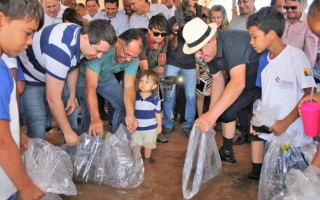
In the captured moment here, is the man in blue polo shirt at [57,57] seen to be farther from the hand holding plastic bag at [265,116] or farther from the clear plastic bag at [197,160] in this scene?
the hand holding plastic bag at [265,116]

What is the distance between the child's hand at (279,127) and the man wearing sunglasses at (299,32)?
1.54 metres

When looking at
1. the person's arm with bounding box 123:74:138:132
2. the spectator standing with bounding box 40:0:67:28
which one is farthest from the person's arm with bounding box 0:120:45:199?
the spectator standing with bounding box 40:0:67:28

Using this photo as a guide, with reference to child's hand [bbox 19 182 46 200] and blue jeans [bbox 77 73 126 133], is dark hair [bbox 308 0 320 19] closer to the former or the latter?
child's hand [bbox 19 182 46 200]

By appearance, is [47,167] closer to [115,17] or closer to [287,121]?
[287,121]

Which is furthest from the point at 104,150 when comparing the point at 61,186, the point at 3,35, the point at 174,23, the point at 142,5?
the point at 142,5

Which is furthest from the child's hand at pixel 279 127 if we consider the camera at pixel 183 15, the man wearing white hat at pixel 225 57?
the camera at pixel 183 15

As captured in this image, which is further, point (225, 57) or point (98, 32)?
point (225, 57)

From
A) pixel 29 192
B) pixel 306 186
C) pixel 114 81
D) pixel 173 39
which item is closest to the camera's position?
pixel 29 192

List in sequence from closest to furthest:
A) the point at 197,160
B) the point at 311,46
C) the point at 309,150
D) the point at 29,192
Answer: the point at 29,192 → the point at 309,150 → the point at 197,160 → the point at 311,46

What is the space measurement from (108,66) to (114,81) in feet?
0.83

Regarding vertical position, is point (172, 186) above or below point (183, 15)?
below

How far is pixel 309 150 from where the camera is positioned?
2.07 m

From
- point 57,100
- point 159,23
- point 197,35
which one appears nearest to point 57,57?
point 57,100

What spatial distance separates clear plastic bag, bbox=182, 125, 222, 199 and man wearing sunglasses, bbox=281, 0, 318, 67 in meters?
1.73
